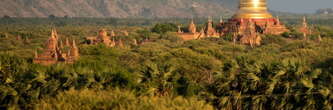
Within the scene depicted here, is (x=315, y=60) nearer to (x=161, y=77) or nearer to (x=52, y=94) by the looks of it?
(x=161, y=77)

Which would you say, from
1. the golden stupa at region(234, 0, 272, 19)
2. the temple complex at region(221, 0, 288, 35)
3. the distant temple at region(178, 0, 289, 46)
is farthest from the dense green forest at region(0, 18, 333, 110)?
the golden stupa at region(234, 0, 272, 19)

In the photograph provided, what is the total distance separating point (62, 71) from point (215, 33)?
7130 cm

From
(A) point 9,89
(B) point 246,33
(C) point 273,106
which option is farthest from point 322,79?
(B) point 246,33

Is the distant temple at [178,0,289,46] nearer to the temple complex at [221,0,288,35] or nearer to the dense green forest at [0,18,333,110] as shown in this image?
the temple complex at [221,0,288,35]

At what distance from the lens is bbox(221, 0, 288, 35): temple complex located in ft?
353

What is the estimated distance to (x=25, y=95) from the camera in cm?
4206

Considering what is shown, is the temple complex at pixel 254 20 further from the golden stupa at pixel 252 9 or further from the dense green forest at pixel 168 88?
the dense green forest at pixel 168 88

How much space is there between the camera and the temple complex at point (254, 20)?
10762cm

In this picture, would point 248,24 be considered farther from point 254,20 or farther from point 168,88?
point 168,88

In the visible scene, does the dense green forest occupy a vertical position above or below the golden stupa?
below

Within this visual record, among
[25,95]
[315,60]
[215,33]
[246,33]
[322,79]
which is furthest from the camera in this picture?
[215,33]

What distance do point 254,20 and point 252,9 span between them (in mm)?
4004

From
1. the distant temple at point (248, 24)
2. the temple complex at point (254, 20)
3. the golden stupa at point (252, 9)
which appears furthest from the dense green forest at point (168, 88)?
the golden stupa at point (252, 9)

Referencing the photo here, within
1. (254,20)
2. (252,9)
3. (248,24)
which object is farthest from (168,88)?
(252,9)
